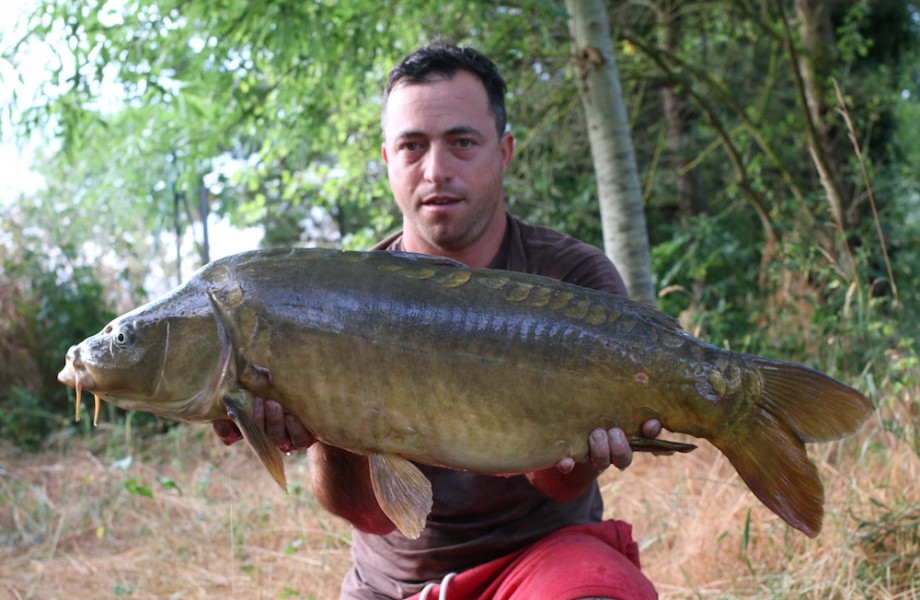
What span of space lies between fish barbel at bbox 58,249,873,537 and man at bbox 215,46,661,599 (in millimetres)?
87

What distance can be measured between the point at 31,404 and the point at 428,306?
6391mm

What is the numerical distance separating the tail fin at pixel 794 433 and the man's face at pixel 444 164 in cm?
102

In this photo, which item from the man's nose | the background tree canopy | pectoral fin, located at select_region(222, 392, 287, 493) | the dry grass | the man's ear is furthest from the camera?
the background tree canopy

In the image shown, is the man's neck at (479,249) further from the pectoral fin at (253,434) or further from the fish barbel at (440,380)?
the pectoral fin at (253,434)

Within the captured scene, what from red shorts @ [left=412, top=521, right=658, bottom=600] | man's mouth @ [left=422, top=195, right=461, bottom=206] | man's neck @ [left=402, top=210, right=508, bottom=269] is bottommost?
red shorts @ [left=412, top=521, right=658, bottom=600]

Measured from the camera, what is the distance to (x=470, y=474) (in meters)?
2.39

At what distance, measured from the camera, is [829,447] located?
3971 mm

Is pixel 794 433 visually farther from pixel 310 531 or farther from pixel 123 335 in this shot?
pixel 310 531

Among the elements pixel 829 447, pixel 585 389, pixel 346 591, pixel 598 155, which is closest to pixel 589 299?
pixel 585 389

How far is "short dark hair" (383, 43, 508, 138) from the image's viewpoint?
2.66m

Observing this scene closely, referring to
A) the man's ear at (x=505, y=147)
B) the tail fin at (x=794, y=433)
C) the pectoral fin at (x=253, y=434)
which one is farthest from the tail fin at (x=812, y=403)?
the man's ear at (x=505, y=147)

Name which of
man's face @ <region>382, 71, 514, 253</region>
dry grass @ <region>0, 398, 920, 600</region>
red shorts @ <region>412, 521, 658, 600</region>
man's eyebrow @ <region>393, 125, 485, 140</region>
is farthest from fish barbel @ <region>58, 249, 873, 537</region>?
dry grass @ <region>0, 398, 920, 600</region>

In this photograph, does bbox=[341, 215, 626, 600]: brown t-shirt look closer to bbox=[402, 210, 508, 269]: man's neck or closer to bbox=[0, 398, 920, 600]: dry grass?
bbox=[402, 210, 508, 269]: man's neck

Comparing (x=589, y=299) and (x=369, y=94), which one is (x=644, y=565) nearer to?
(x=589, y=299)
